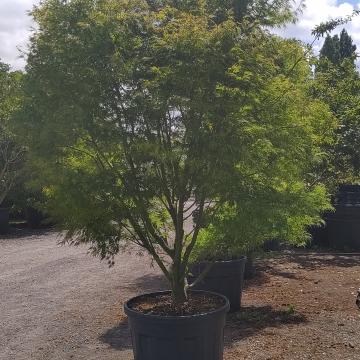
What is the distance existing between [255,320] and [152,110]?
3.21m

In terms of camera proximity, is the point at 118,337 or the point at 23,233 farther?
the point at 23,233

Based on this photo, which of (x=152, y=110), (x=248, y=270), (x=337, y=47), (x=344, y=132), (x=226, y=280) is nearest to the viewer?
(x=152, y=110)

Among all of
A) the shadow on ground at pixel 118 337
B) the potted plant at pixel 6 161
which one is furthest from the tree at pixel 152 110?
the potted plant at pixel 6 161

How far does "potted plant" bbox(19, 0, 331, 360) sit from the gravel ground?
1388 mm

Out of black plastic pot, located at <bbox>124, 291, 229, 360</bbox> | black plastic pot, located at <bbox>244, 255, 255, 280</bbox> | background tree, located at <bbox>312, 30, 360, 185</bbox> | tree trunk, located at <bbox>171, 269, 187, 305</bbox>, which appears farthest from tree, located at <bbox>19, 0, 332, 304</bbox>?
background tree, located at <bbox>312, 30, 360, 185</bbox>

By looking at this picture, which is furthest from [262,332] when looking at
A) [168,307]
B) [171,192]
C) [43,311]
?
[43,311]

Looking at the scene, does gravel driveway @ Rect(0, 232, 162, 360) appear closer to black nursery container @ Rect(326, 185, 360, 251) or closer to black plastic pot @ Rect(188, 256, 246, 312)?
black plastic pot @ Rect(188, 256, 246, 312)

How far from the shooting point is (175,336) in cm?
387

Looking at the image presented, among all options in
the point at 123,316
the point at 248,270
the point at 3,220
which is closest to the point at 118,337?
the point at 123,316

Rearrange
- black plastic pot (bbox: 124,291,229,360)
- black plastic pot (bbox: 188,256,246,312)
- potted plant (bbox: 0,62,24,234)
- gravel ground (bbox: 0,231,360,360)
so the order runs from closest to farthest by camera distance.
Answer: black plastic pot (bbox: 124,291,229,360) < gravel ground (bbox: 0,231,360,360) < black plastic pot (bbox: 188,256,246,312) < potted plant (bbox: 0,62,24,234)

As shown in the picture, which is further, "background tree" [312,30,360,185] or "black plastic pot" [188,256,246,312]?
"background tree" [312,30,360,185]

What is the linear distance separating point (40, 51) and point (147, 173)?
114cm

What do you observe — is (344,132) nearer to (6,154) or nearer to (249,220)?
(249,220)

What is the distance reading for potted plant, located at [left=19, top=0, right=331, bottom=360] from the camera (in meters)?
3.67
